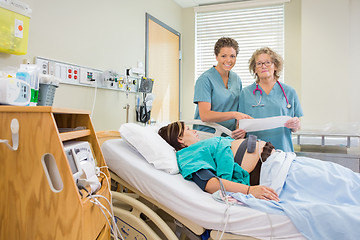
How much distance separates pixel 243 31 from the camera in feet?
12.2

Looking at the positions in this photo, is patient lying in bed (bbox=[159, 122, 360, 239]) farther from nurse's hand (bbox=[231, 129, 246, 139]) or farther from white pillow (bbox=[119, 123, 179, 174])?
nurse's hand (bbox=[231, 129, 246, 139])

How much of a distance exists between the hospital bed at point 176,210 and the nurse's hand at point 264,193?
0.45 feet

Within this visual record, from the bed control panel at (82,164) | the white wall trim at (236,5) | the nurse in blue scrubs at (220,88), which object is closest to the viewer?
the bed control panel at (82,164)

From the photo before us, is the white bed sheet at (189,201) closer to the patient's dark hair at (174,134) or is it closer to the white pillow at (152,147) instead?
the white pillow at (152,147)

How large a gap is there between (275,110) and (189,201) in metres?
1.10

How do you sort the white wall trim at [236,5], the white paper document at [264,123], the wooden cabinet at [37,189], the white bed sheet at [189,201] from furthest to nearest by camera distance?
the white wall trim at [236,5], the white paper document at [264,123], the white bed sheet at [189,201], the wooden cabinet at [37,189]

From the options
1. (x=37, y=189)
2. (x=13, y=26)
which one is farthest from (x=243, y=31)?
(x=37, y=189)

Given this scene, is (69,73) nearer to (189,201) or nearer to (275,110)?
(189,201)

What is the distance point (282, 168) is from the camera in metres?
1.43

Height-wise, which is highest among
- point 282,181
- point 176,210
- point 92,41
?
point 92,41

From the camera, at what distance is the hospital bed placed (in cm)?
115

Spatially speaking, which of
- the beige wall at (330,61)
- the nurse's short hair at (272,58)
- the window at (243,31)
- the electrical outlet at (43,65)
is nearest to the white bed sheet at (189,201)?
the electrical outlet at (43,65)

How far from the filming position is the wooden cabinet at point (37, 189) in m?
0.87

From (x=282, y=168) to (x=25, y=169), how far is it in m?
1.13
